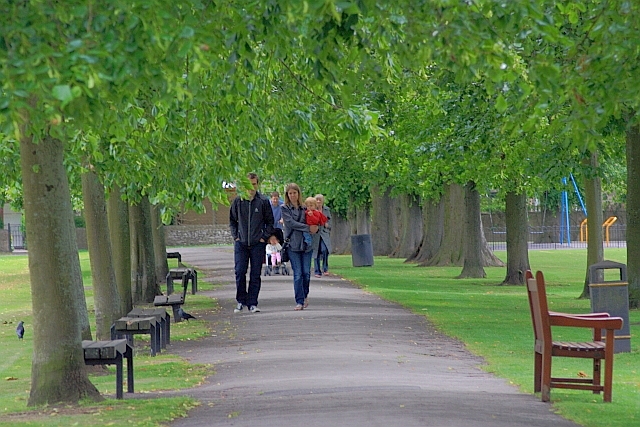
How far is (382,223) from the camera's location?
53.8 meters

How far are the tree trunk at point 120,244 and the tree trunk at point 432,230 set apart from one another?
25362mm

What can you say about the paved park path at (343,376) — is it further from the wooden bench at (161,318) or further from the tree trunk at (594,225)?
the tree trunk at (594,225)

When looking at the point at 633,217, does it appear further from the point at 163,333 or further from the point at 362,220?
the point at 362,220

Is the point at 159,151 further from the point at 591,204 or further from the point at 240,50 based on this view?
the point at 591,204

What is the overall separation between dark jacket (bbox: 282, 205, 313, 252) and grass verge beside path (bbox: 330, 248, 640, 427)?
7.80 feet

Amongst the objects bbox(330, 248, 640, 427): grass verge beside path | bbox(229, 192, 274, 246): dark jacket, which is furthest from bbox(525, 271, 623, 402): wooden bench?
bbox(229, 192, 274, 246): dark jacket

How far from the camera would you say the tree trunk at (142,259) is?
2400cm

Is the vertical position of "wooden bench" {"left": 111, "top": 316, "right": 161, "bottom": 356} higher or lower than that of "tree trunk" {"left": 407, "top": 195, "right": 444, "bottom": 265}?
lower

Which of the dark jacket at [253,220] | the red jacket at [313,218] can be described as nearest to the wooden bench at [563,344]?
the dark jacket at [253,220]

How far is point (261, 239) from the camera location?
18.2 metres

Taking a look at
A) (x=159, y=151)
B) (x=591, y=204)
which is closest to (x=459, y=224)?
(x=591, y=204)

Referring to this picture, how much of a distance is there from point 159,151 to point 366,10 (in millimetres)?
8063

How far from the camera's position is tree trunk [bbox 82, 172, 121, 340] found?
16.1 meters

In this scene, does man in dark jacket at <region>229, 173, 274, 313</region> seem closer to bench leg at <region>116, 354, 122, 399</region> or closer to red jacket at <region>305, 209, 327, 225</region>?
red jacket at <region>305, 209, 327, 225</region>
